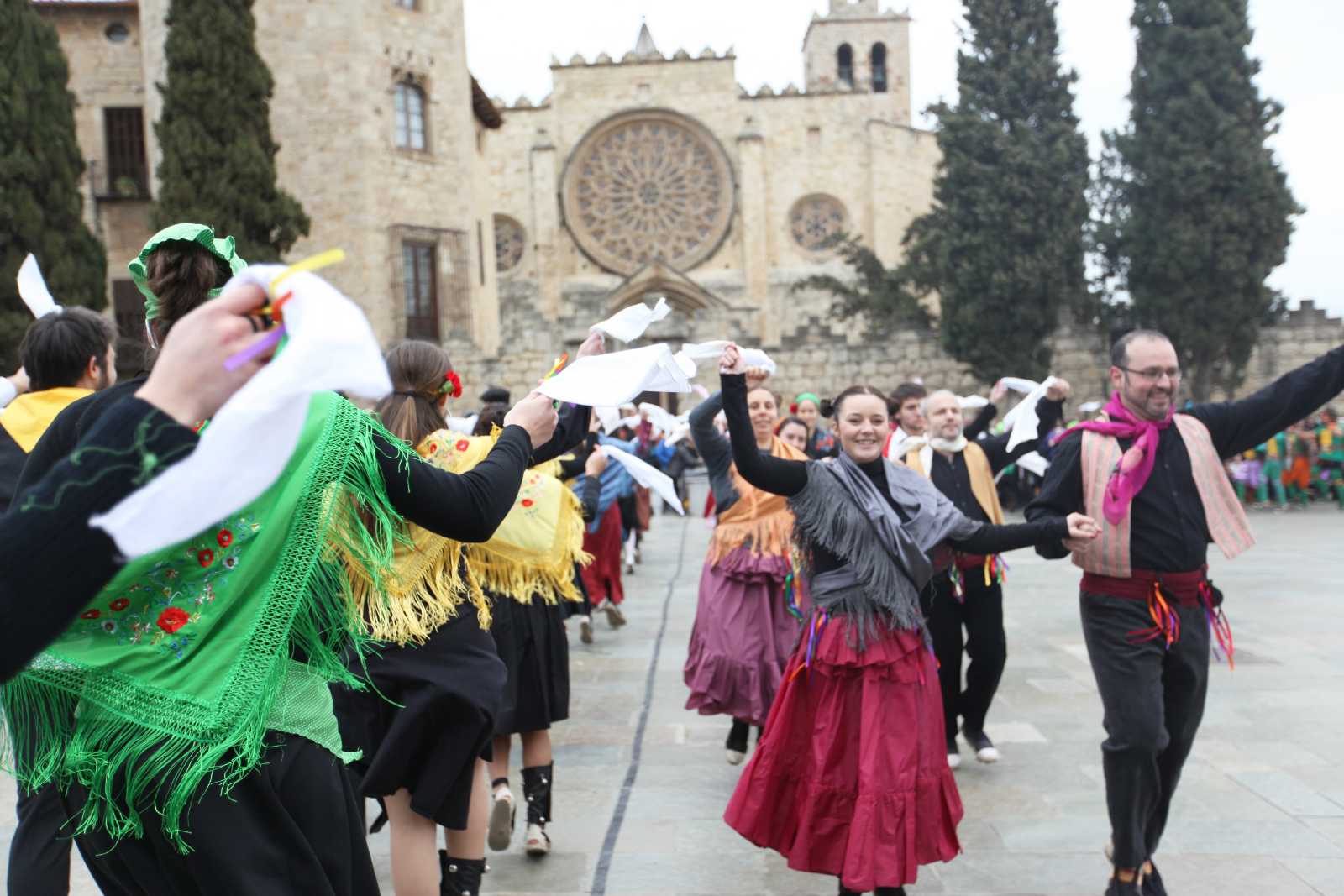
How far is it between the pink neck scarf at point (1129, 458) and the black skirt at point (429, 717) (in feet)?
7.21

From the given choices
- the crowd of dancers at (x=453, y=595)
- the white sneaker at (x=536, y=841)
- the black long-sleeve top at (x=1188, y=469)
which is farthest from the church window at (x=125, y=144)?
the black long-sleeve top at (x=1188, y=469)

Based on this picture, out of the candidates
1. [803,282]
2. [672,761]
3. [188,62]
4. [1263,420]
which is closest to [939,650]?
[672,761]

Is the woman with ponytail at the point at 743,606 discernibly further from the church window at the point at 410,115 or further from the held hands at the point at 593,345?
the church window at the point at 410,115

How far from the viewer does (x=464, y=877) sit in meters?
4.05

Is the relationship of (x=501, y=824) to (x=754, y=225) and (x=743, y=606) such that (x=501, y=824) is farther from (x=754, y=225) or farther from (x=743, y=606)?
(x=754, y=225)

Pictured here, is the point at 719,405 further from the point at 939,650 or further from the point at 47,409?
the point at 47,409

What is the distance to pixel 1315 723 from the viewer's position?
6.81 m

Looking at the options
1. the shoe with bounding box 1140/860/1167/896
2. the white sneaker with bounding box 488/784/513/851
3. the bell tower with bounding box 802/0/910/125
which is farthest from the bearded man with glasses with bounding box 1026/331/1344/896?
the bell tower with bounding box 802/0/910/125

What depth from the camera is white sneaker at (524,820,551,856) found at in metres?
4.97

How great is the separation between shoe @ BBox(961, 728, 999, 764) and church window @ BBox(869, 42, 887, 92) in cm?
4629

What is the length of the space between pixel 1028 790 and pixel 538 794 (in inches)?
90.9

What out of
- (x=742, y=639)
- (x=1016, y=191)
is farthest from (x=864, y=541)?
(x=1016, y=191)

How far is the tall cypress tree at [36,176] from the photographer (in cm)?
1936

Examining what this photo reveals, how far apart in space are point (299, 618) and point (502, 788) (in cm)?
314
